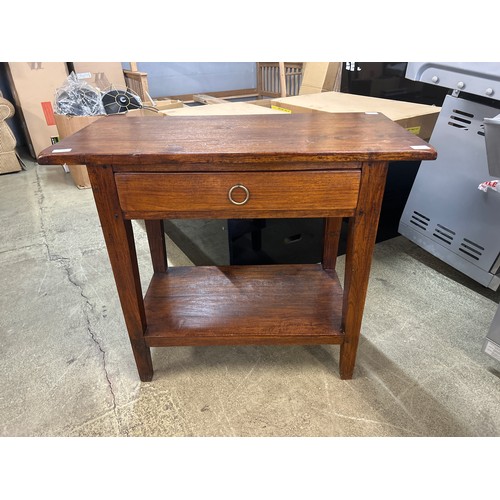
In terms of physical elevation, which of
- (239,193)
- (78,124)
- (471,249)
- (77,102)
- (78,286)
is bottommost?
(78,286)

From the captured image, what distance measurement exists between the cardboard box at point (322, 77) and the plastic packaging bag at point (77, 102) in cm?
140

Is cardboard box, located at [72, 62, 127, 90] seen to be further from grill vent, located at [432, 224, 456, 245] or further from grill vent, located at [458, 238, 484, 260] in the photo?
grill vent, located at [458, 238, 484, 260]

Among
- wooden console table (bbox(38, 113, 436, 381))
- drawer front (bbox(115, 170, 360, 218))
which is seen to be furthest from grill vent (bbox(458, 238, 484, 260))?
drawer front (bbox(115, 170, 360, 218))

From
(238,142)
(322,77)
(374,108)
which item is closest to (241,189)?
(238,142)

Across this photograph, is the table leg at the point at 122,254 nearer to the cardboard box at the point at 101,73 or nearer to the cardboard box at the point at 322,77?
the cardboard box at the point at 322,77

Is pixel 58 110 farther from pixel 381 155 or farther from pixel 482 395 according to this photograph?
pixel 482 395

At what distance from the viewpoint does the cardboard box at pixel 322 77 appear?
2.39 m

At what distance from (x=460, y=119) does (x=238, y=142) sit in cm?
105

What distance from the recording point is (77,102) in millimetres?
2432

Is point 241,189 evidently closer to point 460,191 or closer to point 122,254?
point 122,254

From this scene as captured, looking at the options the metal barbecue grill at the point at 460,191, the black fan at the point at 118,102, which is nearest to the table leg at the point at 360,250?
the metal barbecue grill at the point at 460,191

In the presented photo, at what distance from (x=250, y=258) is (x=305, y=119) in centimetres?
67

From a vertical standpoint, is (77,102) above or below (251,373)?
above

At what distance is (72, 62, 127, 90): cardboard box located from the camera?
321cm
